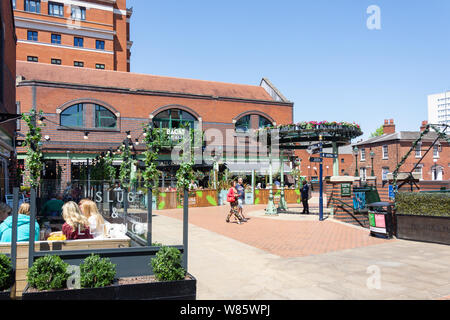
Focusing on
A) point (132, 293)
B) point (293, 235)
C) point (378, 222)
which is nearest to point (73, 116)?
point (293, 235)

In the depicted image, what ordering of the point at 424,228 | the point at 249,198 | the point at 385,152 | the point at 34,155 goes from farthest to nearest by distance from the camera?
the point at 385,152 → the point at 249,198 → the point at 424,228 → the point at 34,155

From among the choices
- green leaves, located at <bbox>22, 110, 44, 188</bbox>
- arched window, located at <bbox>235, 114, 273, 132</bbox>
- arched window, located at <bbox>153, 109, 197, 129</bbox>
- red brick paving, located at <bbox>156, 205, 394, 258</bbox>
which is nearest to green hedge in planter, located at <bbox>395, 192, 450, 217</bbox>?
red brick paving, located at <bbox>156, 205, 394, 258</bbox>

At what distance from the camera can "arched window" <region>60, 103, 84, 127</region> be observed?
2902cm

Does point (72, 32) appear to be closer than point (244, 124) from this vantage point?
No

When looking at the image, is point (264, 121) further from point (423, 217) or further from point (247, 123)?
point (423, 217)

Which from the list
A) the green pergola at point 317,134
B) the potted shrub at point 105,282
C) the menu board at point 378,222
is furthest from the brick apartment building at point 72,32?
the potted shrub at point 105,282

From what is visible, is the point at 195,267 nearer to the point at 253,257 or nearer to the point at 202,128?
the point at 253,257

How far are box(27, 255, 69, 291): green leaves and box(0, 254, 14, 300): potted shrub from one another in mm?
219

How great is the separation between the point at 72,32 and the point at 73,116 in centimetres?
1819

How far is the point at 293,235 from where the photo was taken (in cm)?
1138

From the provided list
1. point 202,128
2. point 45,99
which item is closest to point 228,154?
point 202,128

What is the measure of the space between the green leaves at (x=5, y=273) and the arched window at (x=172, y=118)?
91.0ft

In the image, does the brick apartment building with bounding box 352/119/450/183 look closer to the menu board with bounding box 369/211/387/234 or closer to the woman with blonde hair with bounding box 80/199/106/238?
the menu board with bounding box 369/211/387/234

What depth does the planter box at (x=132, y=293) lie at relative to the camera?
4.50 meters
